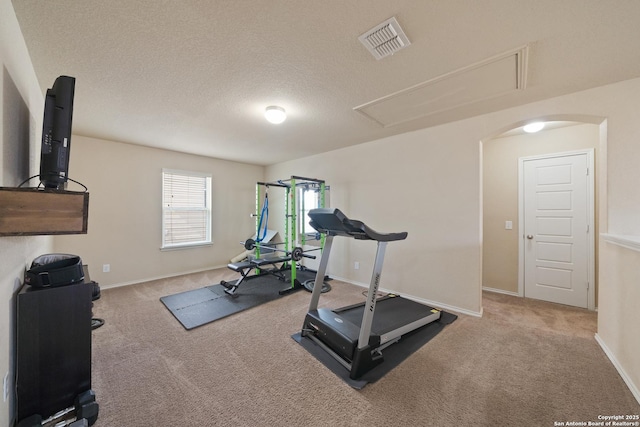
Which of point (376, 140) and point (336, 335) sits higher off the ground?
point (376, 140)

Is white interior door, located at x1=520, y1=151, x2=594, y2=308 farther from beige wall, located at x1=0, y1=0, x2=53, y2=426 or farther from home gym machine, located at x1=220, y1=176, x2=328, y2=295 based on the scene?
beige wall, located at x1=0, y1=0, x2=53, y2=426

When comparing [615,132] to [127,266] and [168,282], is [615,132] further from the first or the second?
[127,266]

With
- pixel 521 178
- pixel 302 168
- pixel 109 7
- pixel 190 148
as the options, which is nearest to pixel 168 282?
pixel 190 148

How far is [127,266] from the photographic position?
396 centimetres

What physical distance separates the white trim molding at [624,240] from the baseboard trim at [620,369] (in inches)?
37.8

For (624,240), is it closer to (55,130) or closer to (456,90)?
(456,90)

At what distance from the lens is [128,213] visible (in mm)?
3984

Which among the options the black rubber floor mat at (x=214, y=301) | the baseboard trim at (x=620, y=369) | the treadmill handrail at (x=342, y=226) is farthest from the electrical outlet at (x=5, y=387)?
the baseboard trim at (x=620, y=369)

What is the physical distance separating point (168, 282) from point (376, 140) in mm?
4411

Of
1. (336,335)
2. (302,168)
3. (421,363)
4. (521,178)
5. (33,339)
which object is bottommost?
(421,363)

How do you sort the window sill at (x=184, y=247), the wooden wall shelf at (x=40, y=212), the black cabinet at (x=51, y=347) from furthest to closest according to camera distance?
1. the window sill at (x=184, y=247)
2. the black cabinet at (x=51, y=347)
3. the wooden wall shelf at (x=40, y=212)

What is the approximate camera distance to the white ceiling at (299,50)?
4.44ft

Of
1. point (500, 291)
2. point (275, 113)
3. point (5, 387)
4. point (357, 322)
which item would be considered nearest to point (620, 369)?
point (500, 291)

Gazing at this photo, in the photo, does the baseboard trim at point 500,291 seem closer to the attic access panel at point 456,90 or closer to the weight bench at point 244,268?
the attic access panel at point 456,90
